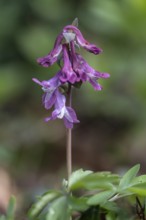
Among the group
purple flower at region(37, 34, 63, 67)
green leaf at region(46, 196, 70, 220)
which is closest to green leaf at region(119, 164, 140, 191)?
green leaf at region(46, 196, 70, 220)

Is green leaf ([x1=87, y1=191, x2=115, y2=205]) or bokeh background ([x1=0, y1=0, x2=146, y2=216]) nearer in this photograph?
green leaf ([x1=87, y1=191, x2=115, y2=205])

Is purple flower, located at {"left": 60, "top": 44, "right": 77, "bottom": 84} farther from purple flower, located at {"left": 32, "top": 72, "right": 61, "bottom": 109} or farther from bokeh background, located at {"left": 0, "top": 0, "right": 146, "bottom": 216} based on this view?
bokeh background, located at {"left": 0, "top": 0, "right": 146, "bottom": 216}

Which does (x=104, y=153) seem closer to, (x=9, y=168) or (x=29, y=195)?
(x=9, y=168)

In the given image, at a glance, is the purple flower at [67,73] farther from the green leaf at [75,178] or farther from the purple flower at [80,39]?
the green leaf at [75,178]

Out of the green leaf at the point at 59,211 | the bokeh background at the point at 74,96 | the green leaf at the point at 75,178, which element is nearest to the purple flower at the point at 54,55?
the green leaf at the point at 75,178

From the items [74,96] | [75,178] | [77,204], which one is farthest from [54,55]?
[74,96]

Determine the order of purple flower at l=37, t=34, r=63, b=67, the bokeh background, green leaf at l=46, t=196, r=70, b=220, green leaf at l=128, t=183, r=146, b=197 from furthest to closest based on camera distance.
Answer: the bokeh background, purple flower at l=37, t=34, r=63, b=67, green leaf at l=128, t=183, r=146, b=197, green leaf at l=46, t=196, r=70, b=220
